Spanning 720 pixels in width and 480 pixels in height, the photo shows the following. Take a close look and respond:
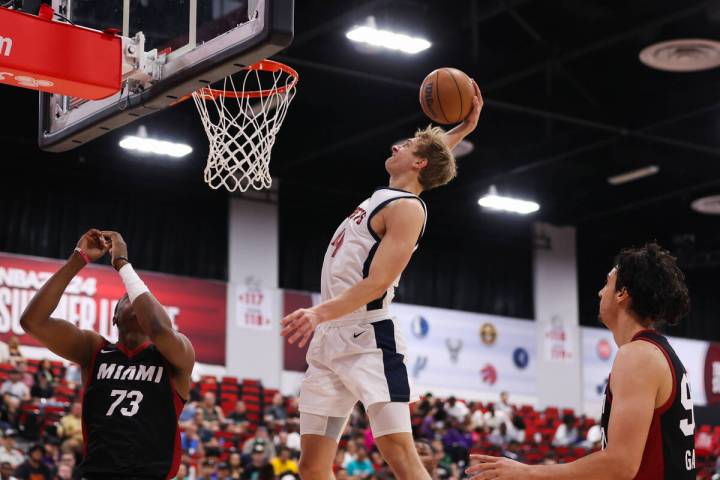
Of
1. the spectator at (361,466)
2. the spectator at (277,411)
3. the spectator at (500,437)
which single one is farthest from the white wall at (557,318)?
the spectator at (361,466)

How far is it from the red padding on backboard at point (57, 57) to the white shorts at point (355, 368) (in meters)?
1.96

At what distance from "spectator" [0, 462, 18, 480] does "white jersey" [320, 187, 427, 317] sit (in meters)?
8.29

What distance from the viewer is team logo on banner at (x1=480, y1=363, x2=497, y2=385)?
77.6 feet

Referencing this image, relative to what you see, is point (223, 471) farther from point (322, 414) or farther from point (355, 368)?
point (355, 368)

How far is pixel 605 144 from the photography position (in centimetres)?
1930

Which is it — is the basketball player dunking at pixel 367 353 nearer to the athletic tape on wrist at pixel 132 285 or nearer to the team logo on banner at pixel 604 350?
the athletic tape on wrist at pixel 132 285

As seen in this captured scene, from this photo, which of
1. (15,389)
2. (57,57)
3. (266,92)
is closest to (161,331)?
(57,57)

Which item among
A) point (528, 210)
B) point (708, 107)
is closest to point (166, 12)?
point (708, 107)

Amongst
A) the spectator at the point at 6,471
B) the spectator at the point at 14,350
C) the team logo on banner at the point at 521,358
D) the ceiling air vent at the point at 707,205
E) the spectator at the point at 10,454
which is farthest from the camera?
the team logo on banner at the point at 521,358

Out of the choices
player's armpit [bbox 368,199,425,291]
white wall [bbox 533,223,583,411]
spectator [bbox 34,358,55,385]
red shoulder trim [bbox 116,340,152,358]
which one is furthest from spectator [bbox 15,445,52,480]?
white wall [bbox 533,223,583,411]

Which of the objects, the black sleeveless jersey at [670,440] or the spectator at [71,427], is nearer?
the black sleeveless jersey at [670,440]

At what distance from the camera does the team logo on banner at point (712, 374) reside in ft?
88.6

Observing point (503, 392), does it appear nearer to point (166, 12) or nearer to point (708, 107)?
point (708, 107)

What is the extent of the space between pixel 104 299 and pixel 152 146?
3.08 metres
